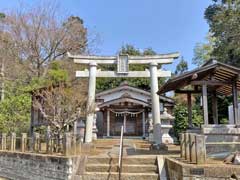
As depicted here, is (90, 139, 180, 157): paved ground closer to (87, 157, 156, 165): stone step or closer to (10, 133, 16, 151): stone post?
(87, 157, 156, 165): stone step

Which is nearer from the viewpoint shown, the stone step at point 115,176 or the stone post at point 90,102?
the stone step at point 115,176

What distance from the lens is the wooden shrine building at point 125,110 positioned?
21.2m

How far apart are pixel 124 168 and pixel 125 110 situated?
13269mm

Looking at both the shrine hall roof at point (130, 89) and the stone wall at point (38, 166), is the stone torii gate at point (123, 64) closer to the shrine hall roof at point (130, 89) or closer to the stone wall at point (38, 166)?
the stone wall at point (38, 166)

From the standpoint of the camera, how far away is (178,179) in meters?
6.46

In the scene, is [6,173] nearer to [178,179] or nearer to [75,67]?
[178,179]

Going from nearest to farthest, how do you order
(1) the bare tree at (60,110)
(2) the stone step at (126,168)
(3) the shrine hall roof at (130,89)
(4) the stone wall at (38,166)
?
Answer: (2) the stone step at (126,168)
(4) the stone wall at (38,166)
(1) the bare tree at (60,110)
(3) the shrine hall roof at (130,89)

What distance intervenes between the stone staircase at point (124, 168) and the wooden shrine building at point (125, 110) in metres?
12.3

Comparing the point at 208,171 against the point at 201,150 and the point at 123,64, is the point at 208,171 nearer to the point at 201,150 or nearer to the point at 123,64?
the point at 201,150

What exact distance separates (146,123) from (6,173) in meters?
11.9

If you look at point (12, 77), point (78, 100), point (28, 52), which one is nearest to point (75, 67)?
point (28, 52)

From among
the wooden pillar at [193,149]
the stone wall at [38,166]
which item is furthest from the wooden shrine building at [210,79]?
the stone wall at [38,166]

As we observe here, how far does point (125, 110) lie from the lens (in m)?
21.4

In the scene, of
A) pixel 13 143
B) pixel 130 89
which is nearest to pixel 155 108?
pixel 13 143
